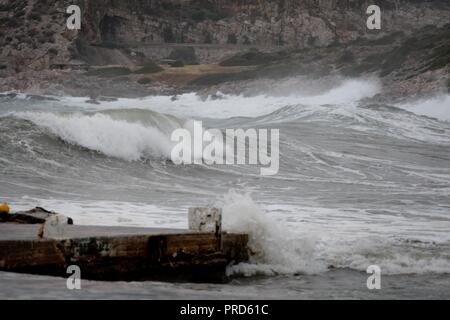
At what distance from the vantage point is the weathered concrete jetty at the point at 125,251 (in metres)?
6.49

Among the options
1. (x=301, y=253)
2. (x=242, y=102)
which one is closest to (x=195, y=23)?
(x=242, y=102)

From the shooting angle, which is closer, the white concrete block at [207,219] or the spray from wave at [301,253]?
the white concrete block at [207,219]

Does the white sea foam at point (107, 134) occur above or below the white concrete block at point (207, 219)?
above

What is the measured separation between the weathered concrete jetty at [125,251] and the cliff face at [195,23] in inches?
3161

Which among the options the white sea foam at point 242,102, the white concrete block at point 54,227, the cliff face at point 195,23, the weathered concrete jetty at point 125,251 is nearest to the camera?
the weathered concrete jetty at point 125,251

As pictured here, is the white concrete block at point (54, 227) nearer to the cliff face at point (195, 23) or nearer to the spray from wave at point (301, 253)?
the spray from wave at point (301, 253)

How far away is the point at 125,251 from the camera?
22.6 ft

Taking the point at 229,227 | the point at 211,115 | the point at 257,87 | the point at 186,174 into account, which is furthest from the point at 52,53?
the point at 229,227

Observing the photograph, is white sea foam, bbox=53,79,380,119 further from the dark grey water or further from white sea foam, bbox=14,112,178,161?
white sea foam, bbox=14,112,178,161

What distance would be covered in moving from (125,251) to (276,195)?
738cm

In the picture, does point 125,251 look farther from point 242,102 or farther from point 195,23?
point 195,23

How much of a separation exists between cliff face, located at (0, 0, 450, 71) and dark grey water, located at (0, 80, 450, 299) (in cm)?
6557

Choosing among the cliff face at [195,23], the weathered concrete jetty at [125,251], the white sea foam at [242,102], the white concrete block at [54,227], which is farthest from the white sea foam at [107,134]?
the cliff face at [195,23]
